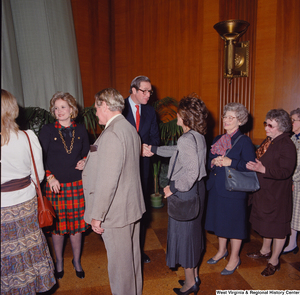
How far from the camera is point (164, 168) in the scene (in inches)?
180

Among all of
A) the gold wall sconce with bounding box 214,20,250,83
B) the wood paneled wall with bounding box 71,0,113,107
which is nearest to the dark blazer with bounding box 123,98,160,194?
the gold wall sconce with bounding box 214,20,250,83

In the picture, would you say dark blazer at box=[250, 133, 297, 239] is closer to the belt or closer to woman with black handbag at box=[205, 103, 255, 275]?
woman with black handbag at box=[205, 103, 255, 275]

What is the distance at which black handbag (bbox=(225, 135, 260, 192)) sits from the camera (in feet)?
6.91

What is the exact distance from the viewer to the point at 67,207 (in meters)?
2.27

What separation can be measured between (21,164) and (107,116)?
61 centimetres

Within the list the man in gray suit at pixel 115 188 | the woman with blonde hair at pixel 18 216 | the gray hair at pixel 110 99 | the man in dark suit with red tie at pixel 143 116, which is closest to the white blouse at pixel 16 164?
the woman with blonde hair at pixel 18 216

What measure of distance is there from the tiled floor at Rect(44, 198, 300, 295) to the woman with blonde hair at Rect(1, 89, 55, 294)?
0.68 meters

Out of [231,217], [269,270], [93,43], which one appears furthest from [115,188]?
[93,43]

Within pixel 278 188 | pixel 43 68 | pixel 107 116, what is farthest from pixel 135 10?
pixel 278 188

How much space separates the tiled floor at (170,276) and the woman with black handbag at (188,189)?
11.4 inches

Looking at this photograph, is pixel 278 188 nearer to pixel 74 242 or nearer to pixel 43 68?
pixel 74 242

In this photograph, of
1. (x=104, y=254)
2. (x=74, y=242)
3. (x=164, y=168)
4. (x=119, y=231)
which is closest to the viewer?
(x=119, y=231)

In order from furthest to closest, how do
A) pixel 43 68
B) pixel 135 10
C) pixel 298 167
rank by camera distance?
pixel 135 10, pixel 43 68, pixel 298 167

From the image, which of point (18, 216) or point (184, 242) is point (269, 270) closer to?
point (184, 242)
